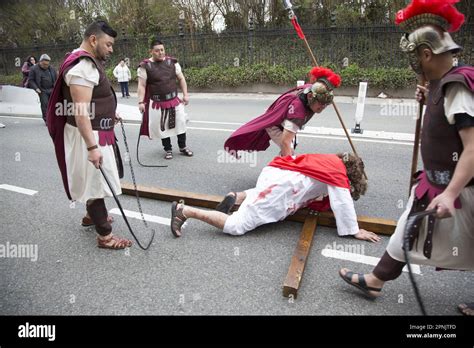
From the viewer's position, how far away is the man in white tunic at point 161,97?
562cm

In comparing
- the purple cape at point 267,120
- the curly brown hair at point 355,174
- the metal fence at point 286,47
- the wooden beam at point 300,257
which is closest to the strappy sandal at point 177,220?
the wooden beam at point 300,257

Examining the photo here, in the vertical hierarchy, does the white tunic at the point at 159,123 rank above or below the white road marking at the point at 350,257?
above

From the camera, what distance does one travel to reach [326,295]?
103 inches

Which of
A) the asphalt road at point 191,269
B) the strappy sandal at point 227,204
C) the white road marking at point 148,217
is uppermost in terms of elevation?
the strappy sandal at point 227,204

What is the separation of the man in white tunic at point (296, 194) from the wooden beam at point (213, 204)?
0.11 meters

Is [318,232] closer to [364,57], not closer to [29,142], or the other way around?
[29,142]

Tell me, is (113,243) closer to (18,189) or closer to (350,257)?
(350,257)

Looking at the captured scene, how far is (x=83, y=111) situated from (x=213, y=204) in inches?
67.1

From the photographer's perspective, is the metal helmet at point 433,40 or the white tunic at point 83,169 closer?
the metal helmet at point 433,40

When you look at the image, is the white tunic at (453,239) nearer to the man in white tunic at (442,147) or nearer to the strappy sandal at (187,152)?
the man in white tunic at (442,147)

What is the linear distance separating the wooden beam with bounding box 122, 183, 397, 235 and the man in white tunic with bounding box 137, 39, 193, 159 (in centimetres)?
169

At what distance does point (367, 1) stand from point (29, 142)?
1281cm

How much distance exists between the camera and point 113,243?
3338 mm
